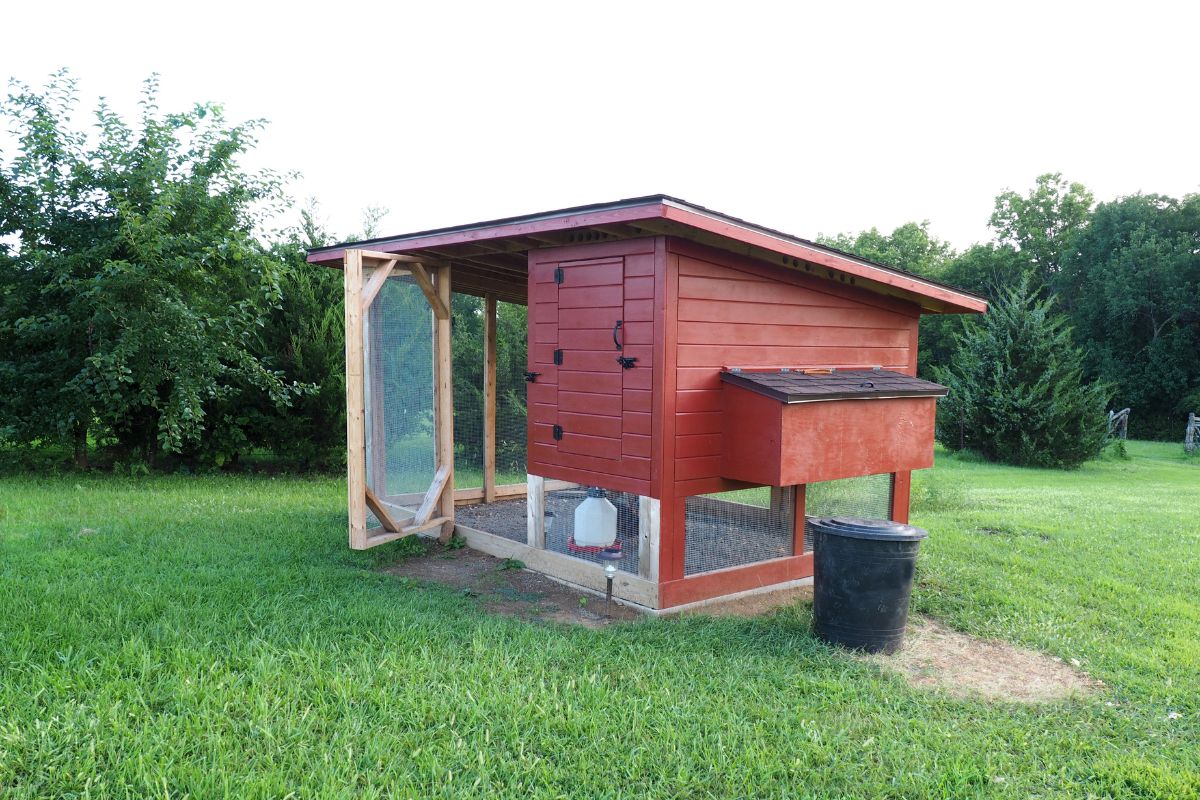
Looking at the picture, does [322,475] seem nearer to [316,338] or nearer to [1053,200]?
[316,338]

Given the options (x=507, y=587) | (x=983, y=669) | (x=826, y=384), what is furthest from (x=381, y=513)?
(x=983, y=669)

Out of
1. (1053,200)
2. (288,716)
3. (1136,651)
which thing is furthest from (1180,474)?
(1053,200)

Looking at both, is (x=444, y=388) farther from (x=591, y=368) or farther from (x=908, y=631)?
(x=908, y=631)

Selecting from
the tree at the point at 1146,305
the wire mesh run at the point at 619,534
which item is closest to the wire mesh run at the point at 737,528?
the wire mesh run at the point at 619,534

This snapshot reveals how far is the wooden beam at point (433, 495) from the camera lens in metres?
6.46

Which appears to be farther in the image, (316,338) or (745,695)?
(316,338)

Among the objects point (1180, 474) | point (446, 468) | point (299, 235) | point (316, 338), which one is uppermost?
point (299, 235)

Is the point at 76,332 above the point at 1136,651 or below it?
above

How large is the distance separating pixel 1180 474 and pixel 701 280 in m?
14.6

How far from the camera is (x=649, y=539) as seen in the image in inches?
198

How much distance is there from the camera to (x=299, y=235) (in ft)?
36.2

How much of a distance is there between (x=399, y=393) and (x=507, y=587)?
78.6 inches

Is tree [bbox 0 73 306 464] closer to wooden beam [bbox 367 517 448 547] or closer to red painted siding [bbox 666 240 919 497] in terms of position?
wooden beam [bbox 367 517 448 547]

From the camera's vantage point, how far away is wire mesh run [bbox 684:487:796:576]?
5488 mm
